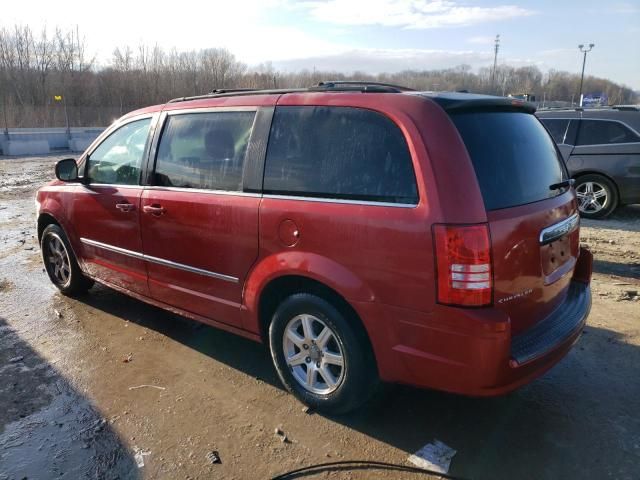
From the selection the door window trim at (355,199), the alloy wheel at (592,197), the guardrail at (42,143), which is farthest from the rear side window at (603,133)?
the guardrail at (42,143)

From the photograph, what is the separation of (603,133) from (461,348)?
8017mm

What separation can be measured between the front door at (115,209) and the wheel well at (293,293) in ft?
4.31

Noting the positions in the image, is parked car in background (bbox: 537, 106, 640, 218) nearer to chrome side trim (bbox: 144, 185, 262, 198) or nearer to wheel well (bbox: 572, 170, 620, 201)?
wheel well (bbox: 572, 170, 620, 201)

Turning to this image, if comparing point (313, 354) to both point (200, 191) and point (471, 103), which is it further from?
point (471, 103)

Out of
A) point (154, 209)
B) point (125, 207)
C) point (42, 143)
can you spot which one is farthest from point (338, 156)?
point (42, 143)

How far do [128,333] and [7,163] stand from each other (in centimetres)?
2038

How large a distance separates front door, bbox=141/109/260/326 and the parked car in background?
24.4 feet

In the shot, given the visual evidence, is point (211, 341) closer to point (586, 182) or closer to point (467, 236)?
point (467, 236)

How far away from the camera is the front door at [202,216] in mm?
3350

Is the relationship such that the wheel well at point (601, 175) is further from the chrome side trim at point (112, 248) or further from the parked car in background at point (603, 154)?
the chrome side trim at point (112, 248)

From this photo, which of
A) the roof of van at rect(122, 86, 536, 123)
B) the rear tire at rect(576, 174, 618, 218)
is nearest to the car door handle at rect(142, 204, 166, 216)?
the roof of van at rect(122, 86, 536, 123)

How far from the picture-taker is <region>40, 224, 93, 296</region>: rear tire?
5051mm

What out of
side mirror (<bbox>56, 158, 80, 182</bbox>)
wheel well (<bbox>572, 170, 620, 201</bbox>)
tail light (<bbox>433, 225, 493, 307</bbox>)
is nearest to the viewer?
tail light (<bbox>433, 225, 493, 307</bbox>)

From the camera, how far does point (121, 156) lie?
171 inches
